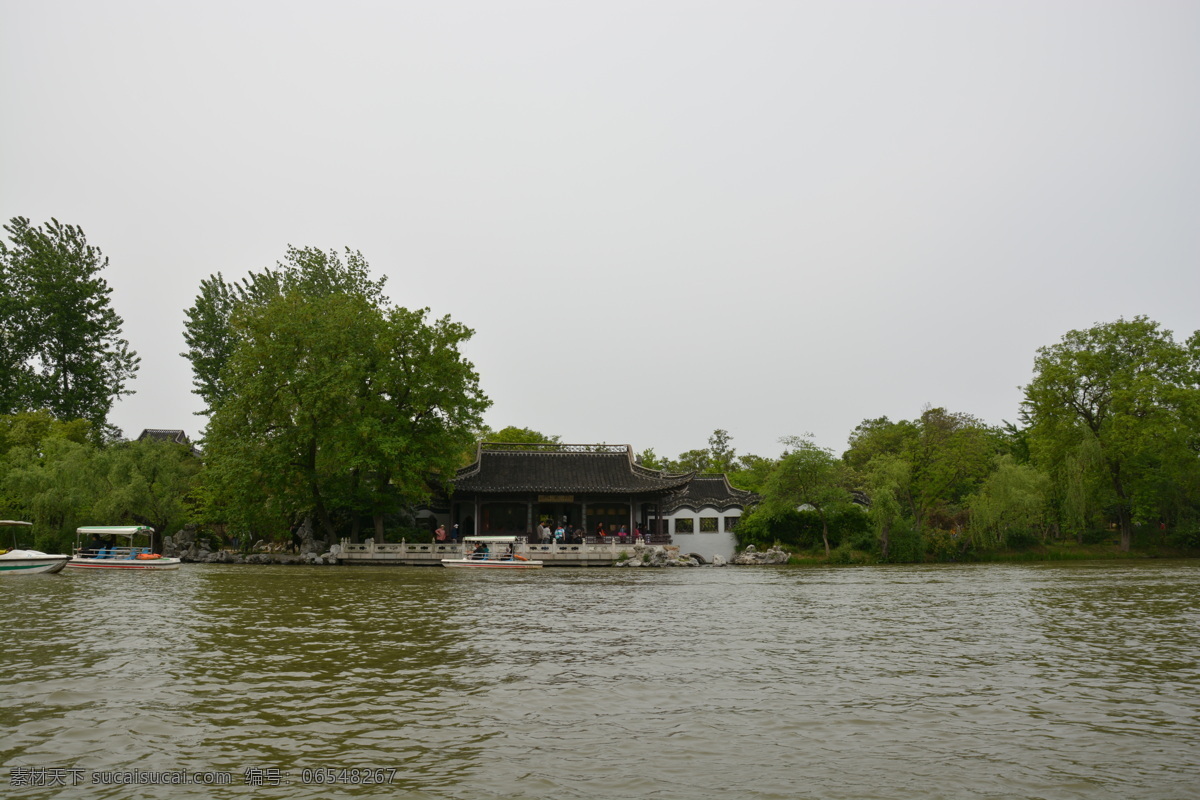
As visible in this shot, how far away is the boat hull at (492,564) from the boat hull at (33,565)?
13433 mm

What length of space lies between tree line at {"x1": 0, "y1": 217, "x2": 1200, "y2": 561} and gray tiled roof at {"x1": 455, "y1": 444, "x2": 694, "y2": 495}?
119 inches

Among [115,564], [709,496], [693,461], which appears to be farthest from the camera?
[693,461]

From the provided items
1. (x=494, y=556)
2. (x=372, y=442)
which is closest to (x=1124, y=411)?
(x=494, y=556)

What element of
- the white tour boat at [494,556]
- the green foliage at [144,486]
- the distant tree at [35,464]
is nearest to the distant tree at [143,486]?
the green foliage at [144,486]

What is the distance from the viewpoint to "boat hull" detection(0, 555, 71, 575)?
2493 centimetres

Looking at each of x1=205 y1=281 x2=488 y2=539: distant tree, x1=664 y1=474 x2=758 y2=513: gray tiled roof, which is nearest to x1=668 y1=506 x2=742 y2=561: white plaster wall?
x1=664 y1=474 x2=758 y2=513: gray tiled roof

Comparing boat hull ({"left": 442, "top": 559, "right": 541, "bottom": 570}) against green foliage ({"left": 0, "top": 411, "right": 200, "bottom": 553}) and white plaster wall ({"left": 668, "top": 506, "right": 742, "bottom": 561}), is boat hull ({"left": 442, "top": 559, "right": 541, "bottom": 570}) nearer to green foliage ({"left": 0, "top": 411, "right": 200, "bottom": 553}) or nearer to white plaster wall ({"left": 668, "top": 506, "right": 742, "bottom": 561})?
white plaster wall ({"left": 668, "top": 506, "right": 742, "bottom": 561})

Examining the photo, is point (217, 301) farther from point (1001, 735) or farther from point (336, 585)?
point (1001, 735)

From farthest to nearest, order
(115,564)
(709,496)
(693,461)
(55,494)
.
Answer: (693,461) → (709,496) → (55,494) → (115,564)

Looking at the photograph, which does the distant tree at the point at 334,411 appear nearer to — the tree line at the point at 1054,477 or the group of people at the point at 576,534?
the group of people at the point at 576,534

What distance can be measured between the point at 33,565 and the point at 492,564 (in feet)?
50.7

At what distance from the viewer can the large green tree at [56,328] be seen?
46031 mm

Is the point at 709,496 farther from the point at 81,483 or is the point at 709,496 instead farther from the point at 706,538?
the point at 81,483

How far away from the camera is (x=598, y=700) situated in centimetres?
871
